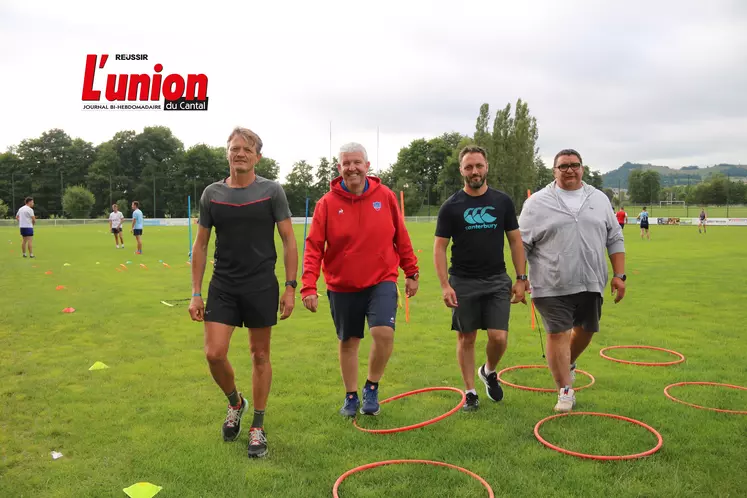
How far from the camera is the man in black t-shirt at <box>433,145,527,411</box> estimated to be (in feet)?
16.9

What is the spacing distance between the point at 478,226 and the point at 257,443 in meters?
2.57

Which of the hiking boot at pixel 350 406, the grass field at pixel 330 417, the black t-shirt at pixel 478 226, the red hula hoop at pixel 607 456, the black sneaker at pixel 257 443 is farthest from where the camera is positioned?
the black t-shirt at pixel 478 226

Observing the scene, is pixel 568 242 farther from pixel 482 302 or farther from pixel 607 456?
pixel 607 456

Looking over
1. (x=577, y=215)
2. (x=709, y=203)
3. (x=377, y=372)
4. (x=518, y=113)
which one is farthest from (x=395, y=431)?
(x=709, y=203)

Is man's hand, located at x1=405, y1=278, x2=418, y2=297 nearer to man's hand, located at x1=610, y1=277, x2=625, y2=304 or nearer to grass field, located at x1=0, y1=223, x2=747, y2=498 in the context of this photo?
grass field, located at x1=0, y1=223, x2=747, y2=498

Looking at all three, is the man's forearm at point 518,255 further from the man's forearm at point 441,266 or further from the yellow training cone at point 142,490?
the yellow training cone at point 142,490

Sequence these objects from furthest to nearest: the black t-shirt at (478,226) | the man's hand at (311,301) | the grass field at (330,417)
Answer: the black t-shirt at (478,226)
the man's hand at (311,301)
the grass field at (330,417)

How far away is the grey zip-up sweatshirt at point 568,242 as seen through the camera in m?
5.00

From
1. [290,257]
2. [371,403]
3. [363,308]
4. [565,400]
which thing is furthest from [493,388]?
[290,257]

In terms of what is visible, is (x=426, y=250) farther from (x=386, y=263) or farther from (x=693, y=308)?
(x=386, y=263)

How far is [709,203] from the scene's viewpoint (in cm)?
8494

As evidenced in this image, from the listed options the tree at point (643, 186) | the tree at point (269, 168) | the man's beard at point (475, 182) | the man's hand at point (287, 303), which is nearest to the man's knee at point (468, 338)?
the man's beard at point (475, 182)

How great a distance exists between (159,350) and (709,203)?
307ft

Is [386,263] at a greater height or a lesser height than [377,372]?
greater
